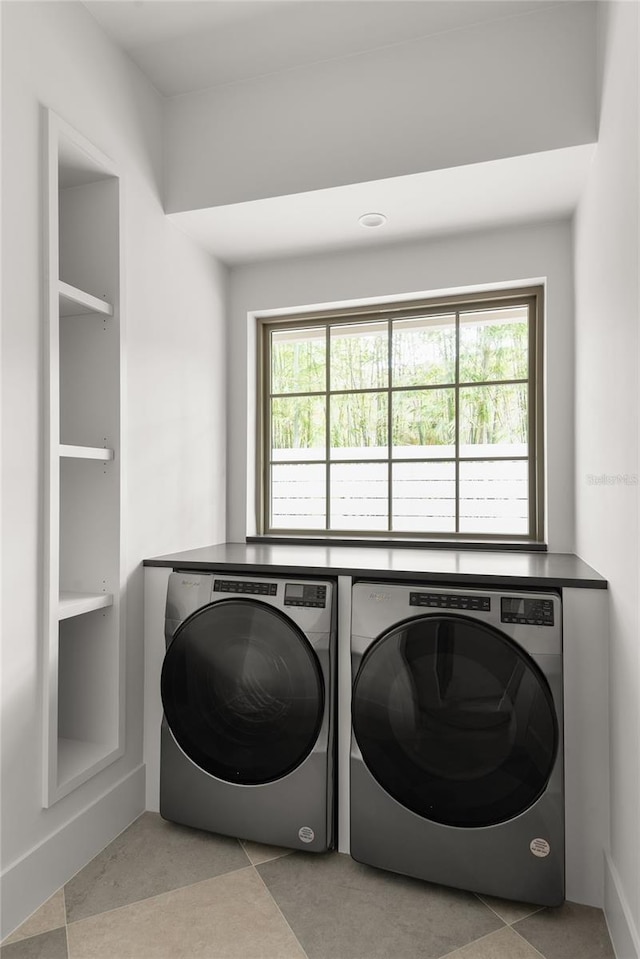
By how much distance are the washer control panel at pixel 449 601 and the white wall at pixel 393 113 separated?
55.2 inches

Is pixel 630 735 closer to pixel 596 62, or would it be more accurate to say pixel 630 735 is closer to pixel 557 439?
pixel 557 439

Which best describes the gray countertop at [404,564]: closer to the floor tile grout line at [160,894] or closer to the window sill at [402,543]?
the window sill at [402,543]

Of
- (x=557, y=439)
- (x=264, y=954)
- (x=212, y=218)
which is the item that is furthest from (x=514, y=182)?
(x=264, y=954)

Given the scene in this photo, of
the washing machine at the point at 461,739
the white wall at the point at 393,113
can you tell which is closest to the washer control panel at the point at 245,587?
the washing machine at the point at 461,739

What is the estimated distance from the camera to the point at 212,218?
2.35 m

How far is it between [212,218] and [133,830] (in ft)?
7.36

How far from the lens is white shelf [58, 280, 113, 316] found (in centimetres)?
179

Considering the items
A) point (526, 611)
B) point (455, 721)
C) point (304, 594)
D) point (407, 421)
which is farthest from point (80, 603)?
point (407, 421)

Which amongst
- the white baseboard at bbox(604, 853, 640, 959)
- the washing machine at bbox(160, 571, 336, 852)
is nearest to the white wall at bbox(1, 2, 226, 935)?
the washing machine at bbox(160, 571, 336, 852)

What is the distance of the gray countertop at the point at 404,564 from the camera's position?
174 cm

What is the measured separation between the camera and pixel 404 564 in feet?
6.50

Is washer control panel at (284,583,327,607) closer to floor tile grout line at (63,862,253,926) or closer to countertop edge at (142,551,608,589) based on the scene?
countertop edge at (142,551,608,589)

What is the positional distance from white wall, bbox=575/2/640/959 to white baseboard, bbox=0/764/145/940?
1488mm

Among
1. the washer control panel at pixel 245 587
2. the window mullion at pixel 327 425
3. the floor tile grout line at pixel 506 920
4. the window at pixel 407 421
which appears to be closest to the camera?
the floor tile grout line at pixel 506 920
